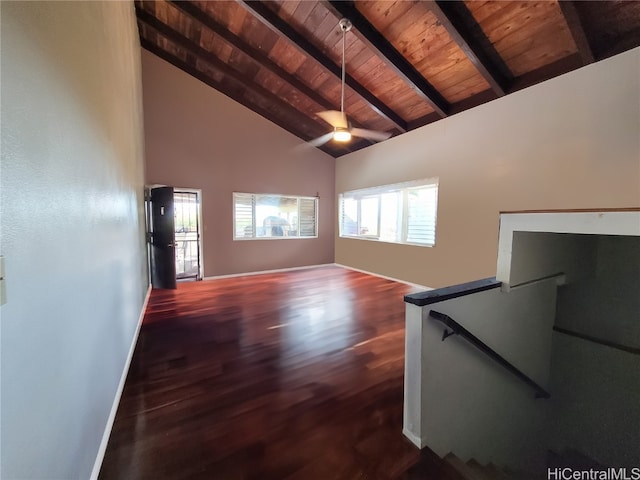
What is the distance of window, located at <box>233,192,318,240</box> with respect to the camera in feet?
20.1

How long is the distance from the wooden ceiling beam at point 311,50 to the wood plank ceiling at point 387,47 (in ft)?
0.05

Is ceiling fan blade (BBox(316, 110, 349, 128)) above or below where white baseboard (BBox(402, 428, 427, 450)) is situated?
above

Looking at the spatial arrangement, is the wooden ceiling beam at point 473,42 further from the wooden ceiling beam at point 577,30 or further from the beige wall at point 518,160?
A: the wooden ceiling beam at point 577,30

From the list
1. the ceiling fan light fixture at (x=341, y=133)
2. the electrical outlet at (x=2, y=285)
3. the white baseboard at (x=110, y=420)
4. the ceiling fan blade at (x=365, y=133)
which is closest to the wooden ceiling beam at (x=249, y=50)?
the ceiling fan blade at (x=365, y=133)

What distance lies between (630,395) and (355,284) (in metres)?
3.80

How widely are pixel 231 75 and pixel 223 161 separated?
5.49 feet

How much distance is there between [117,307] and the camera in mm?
2020

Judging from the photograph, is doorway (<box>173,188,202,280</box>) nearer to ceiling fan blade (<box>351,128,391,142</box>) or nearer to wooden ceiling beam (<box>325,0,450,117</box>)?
ceiling fan blade (<box>351,128,391,142</box>)

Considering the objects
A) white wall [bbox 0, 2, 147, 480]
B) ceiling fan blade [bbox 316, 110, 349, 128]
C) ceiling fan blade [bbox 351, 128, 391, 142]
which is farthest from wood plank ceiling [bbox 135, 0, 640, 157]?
white wall [bbox 0, 2, 147, 480]

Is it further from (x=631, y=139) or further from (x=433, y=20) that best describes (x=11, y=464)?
(x=631, y=139)

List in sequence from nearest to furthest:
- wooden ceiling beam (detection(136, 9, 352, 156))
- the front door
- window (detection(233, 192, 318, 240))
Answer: wooden ceiling beam (detection(136, 9, 352, 156)) → the front door → window (detection(233, 192, 318, 240))

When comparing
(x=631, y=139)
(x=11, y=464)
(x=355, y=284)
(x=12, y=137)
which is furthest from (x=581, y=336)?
(x=12, y=137)

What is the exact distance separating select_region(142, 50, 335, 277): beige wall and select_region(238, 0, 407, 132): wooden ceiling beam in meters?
2.50

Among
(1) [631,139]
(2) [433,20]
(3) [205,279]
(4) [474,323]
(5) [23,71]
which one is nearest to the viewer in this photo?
(5) [23,71]
